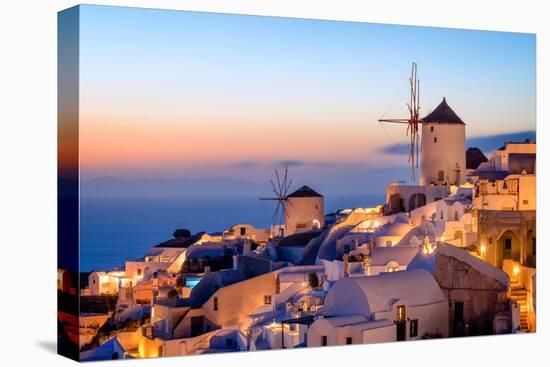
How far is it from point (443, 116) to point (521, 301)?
7.63ft

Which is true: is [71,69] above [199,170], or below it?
→ above

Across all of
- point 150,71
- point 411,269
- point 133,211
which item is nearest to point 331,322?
point 411,269

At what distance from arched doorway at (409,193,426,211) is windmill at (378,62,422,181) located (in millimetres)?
223

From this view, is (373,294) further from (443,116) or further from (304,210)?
(443,116)

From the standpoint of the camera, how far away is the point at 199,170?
1395 centimetres

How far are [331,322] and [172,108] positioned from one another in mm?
2853

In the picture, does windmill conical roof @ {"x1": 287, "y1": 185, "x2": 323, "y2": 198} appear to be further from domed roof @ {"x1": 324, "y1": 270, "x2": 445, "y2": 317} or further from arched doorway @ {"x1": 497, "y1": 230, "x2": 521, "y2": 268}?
arched doorway @ {"x1": 497, "y1": 230, "x2": 521, "y2": 268}

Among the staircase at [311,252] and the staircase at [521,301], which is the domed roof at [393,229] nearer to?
the staircase at [311,252]

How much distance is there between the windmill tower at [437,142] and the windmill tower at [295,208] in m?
1.18

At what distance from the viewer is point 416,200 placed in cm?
1539

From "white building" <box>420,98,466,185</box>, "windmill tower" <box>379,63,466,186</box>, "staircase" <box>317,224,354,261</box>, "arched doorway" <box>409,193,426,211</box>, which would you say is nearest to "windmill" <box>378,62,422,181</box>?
"windmill tower" <box>379,63,466,186</box>

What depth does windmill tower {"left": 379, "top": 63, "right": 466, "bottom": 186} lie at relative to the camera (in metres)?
14.8

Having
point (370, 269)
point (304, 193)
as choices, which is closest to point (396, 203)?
point (370, 269)

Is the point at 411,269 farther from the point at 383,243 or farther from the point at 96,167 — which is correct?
the point at 96,167
